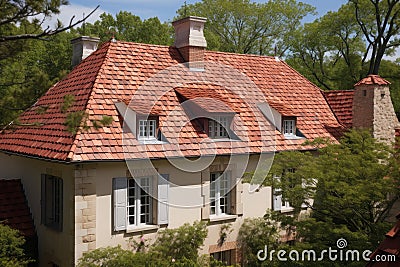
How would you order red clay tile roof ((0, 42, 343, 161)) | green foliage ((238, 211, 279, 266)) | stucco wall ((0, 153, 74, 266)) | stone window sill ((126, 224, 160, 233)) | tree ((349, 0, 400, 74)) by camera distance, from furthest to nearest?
tree ((349, 0, 400, 74)) → green foliage ((238, 211, 279, 266)) → red clay tile roof ((0, 42, 343, 161)) → stone window sill ((126, 224, 160, 233)) → stucco wall ((0, 153, 74, 266))

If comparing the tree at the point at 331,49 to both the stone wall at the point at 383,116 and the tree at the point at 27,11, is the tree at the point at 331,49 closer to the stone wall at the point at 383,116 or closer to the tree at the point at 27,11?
the stone wall at the point at 383,116

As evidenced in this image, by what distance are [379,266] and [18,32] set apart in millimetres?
9208

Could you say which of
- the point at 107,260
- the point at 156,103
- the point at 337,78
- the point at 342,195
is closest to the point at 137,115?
the point at 156,103

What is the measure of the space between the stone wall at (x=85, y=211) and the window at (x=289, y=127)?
8.13 meters

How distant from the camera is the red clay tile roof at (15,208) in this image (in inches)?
582

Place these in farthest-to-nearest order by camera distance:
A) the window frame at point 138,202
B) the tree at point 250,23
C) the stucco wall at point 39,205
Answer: the tree at point 250,23, the window frame at point 138,202, the stucco wall at point 39,205

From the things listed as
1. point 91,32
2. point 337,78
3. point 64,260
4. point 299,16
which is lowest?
point 64,260

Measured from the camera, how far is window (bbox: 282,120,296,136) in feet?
59.7

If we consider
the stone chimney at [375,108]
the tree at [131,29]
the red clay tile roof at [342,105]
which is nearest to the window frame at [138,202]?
Result: the stone chimney at [375,108]

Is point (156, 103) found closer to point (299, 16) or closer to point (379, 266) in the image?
point (379, 266)

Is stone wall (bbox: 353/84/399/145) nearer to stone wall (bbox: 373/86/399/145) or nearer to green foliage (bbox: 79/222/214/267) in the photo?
stone wall (bbox: 373/86/399/145)

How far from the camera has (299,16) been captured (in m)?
40.3

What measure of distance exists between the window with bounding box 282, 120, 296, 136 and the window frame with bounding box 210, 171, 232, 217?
3.39 metres

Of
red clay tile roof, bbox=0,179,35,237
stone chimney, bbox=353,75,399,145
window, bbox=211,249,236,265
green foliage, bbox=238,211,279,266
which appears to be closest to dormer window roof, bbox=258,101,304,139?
stone chimney, bbox=353,75,399,145
